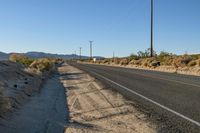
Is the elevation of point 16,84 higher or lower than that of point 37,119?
higher

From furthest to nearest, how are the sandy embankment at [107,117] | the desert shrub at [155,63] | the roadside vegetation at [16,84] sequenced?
the desert shrub at [155,63] → the roadside vegetation at [16,84] → the sandy embankment at [107,117]

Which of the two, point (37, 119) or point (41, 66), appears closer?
point (37, 119)

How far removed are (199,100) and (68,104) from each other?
5016 millimetres

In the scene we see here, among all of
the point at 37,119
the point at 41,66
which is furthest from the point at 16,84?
the point at 41,66

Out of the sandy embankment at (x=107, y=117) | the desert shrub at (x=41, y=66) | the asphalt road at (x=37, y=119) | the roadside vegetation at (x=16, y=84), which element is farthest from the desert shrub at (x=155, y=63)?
the asphalt road at (x=37, y=119)

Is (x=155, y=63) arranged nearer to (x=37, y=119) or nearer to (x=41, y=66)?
(x=41, y=66)

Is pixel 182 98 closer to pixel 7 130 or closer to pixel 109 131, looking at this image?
pixel 109 131

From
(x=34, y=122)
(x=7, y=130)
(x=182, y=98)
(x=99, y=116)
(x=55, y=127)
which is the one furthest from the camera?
(x=182, y=98)

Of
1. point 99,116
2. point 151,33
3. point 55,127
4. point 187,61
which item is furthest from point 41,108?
point 151,33

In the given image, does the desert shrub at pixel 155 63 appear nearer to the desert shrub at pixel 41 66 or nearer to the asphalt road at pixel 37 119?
the desert shrub at pixel 41 66

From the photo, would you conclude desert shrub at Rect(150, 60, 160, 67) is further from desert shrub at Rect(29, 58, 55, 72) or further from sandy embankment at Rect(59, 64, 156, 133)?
sandy embankment at Rect(59, 64, 156, 133)

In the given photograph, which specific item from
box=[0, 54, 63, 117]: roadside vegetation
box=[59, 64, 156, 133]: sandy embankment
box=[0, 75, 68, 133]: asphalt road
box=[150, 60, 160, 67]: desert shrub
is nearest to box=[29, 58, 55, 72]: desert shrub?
box=[0, 54, 63, 117]: roadside vegetation

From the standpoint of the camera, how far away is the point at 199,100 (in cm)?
1502

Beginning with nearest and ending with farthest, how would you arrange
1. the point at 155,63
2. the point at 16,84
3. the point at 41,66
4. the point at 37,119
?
the point at 37,119, the point at 16,84, the point at 41,66, the point at 155,63
